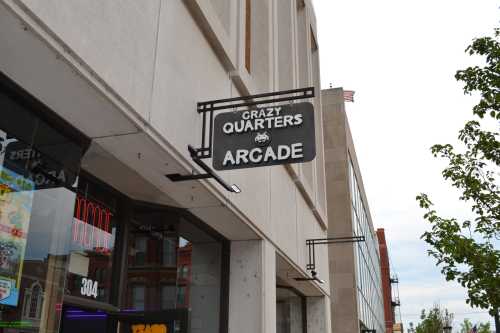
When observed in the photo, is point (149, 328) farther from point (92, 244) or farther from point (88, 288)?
point (92, 244)

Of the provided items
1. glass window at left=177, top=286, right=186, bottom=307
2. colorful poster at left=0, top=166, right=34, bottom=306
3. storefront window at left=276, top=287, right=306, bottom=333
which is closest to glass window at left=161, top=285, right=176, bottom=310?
glass window at left=177, top=286, right=186, bottom=307

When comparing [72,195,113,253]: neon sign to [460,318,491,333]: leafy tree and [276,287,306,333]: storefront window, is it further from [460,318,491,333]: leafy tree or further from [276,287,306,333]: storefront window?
[460,318,491,333]: leafy tree

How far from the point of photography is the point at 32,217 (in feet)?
13.5

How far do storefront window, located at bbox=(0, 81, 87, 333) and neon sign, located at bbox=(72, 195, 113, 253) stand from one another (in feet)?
2.78

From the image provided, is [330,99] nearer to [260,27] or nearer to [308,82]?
[308,82]

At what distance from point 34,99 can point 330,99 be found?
1015 inches

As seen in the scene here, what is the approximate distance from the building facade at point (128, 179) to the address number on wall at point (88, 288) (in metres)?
0.02

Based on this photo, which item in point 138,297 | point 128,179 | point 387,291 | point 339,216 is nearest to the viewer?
point 128,179

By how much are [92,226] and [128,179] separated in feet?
2.12

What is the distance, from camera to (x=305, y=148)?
16.4 feet

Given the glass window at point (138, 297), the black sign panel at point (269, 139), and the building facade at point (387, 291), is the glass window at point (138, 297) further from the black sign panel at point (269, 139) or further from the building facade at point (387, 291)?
the building facade at point (387, 291)

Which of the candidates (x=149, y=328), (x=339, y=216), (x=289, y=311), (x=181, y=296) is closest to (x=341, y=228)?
(x=339, y=216)

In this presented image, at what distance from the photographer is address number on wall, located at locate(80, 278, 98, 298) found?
5.39m

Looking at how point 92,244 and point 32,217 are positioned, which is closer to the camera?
point 32,217
